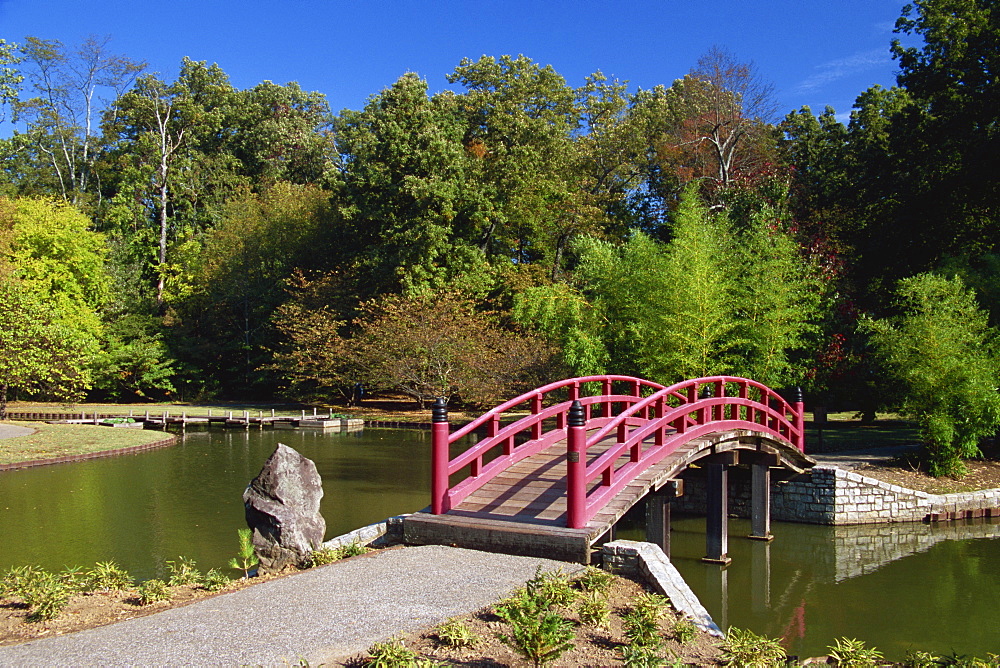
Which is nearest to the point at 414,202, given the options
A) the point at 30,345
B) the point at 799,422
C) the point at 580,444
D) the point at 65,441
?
the point at 30,345

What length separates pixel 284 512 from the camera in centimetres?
778

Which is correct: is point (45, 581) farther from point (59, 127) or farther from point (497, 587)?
point (59, 127)

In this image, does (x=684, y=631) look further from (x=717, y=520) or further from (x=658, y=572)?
(x=717, y=520)

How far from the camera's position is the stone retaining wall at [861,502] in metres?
13.9

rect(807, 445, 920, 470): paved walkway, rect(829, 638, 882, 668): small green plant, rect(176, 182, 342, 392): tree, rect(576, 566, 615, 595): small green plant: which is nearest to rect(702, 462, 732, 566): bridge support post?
rect(807, 445, 920, 470): paved walkway

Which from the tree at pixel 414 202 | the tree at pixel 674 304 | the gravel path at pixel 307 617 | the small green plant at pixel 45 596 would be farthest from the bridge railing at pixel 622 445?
the tree at pixel 414 202

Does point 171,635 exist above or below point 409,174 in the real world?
below

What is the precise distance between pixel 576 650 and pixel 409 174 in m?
28.5

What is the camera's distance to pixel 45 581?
6406mm

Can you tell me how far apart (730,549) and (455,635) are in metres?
8.47

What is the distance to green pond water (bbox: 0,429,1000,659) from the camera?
30.6 ft

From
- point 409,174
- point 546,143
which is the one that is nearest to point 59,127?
point 409,174

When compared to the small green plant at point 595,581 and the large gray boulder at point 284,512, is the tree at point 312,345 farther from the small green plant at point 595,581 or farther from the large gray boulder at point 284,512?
the small green plant at point 595,581

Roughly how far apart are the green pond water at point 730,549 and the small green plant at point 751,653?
2.75 meters
